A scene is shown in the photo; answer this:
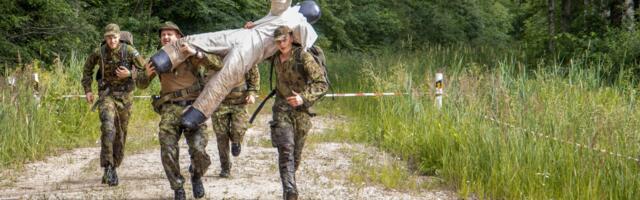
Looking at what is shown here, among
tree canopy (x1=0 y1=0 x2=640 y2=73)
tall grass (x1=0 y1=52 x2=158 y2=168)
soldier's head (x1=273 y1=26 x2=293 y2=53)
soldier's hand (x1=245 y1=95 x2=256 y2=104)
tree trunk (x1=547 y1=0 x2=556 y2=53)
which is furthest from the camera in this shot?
tree trunk (x1=547 y1=0 x2=556 y2=53)

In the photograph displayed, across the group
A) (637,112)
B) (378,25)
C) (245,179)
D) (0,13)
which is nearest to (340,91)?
(0,13)

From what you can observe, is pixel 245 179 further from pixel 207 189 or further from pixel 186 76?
pixel 186 76

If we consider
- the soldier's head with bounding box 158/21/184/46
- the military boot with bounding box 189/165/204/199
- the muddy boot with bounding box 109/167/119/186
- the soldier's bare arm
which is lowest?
the muddy boot with bounding box 109/167/119/186

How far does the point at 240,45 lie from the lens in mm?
5973

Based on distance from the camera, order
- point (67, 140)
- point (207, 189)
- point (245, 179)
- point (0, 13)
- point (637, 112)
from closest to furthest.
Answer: point (637, 112), point (207, 189), point (245, 179), point (67, 140), point (0, 13)

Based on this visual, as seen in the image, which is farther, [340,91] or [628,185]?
[340,91]

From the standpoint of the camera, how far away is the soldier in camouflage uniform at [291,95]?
6.40 metres

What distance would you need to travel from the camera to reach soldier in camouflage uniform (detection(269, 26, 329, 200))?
252 inches

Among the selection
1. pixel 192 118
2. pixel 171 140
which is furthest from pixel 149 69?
pixel 192 118

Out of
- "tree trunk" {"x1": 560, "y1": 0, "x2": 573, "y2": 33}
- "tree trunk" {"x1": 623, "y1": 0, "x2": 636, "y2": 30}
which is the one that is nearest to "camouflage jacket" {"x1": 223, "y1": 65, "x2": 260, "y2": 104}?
"tree trunk" {"x1": 623, "y1": 0, "x2": 636, "y2": 30}

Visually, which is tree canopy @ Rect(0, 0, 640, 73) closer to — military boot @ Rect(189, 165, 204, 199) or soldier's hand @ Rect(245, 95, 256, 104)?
soldier's hand @ Rect(245, 95, 256, 104)

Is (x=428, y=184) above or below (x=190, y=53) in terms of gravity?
below

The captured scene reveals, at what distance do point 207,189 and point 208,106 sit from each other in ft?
6.18

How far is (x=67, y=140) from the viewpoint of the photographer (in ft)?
36.3
